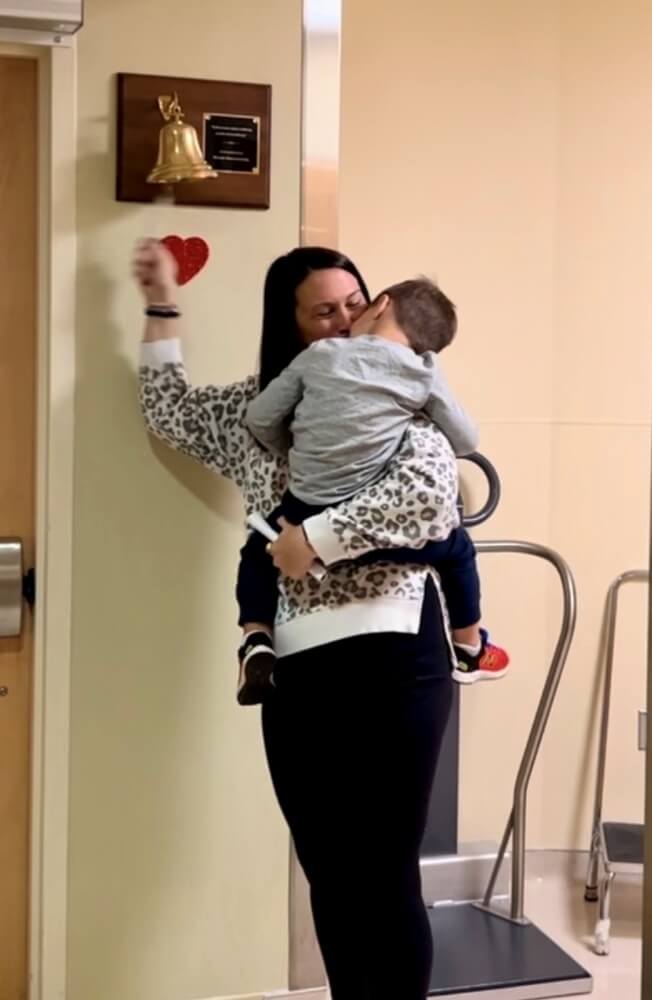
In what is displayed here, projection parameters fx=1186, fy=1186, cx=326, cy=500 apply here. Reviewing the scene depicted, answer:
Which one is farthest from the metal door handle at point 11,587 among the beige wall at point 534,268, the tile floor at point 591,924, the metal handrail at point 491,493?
the tile floor at point 591,924

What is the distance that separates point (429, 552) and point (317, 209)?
2.52ft

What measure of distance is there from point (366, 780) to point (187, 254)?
1.01 metres

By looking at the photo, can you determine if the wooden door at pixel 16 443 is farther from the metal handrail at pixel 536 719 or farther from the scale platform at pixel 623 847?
the scale platform at pixel 623 847

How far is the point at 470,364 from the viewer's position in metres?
2.88

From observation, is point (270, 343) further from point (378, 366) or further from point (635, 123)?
point (635, 123)

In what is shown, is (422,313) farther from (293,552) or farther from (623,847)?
(623,847)

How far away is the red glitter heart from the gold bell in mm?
128

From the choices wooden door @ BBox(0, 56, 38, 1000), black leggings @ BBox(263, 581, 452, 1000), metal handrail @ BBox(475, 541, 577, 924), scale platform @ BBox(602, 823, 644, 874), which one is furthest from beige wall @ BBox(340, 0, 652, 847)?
black leggings @ BBox(263, 581, 452, 1000)

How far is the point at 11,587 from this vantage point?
2.22 m

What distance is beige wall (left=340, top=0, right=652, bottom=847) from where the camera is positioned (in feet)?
9.16

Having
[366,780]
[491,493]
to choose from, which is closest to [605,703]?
[491,493]

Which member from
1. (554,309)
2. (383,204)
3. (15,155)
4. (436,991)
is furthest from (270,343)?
(436,991)

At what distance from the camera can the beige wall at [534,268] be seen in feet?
9.16

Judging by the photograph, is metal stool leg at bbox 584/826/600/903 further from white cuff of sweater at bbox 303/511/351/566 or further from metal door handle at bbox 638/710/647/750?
white cuff of sweater at bbox 303/511/351/566
